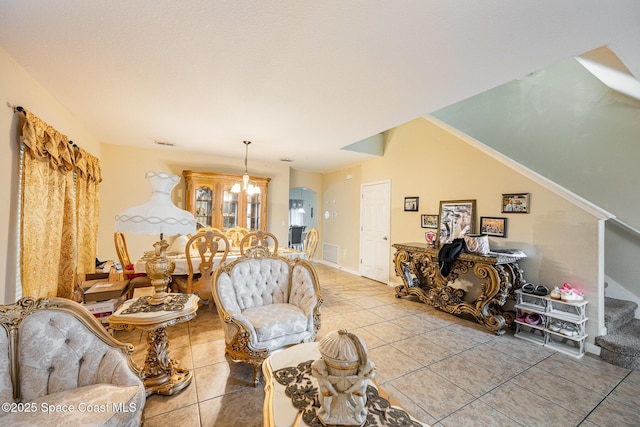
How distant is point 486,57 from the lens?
72.2 inches

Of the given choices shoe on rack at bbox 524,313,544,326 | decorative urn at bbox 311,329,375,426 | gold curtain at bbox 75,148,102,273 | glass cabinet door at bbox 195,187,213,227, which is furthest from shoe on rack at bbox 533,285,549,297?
gold curtain at bbox 75,148,102,273

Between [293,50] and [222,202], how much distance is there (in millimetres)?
3715

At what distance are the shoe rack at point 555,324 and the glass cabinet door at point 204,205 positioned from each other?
198 inches

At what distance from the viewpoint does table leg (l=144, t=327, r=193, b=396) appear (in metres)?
1.78

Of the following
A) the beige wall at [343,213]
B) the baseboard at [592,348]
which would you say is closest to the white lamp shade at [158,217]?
the baseboard at [592,348]

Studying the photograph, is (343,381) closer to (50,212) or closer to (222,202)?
(50,212)

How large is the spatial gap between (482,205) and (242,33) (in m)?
3.47

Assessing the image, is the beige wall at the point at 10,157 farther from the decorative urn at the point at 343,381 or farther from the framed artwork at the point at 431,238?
the framed artwork at the point at 431,238

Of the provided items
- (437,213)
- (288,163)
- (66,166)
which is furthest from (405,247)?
(66,166)

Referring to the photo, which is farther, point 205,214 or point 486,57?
point 205,214

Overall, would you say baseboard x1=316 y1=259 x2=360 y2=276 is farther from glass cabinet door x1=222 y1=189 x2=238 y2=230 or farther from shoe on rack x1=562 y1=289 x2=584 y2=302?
shoe on rack x1=562 y1=289 x2=584 y2=302

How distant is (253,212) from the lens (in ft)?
17.4

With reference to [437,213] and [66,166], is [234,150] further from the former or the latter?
[437,213]

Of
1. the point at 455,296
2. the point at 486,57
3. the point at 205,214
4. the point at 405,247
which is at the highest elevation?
the point at 486,57
